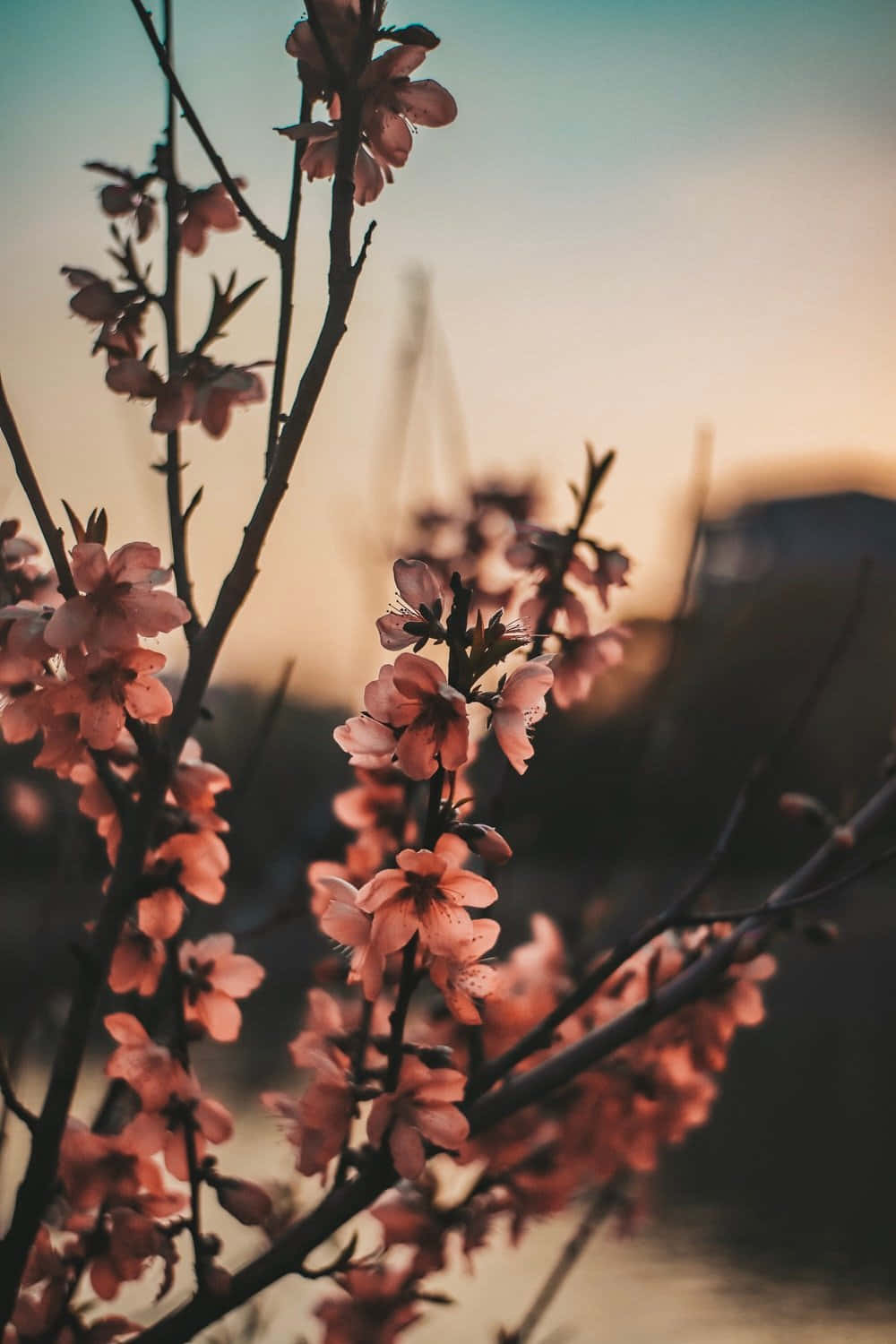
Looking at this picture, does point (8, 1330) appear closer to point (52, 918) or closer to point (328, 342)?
point (52, 918)

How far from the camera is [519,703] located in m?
0.69

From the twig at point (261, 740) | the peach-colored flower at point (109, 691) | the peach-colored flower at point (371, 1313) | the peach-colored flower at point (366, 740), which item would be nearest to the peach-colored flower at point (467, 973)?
the peach-colored flower at point (366, 740)

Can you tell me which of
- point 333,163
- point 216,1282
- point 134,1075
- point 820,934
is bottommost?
point 216,1282

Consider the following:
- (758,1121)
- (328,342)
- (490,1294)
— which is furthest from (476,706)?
(758,1121)

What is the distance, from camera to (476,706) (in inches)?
27.9

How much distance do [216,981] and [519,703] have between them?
0.36 meters

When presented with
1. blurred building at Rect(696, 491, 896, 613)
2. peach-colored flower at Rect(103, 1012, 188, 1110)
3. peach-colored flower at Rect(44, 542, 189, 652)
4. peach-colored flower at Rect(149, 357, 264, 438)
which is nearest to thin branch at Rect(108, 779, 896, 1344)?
peach-colored flower at Rect(103, 1012, 188, 1110)

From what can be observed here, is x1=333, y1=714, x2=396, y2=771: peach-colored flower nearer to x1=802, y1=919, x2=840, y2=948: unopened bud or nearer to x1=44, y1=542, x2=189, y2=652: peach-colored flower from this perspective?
x1=44, y1=542, x2=189, y2=652: peach-colored flower

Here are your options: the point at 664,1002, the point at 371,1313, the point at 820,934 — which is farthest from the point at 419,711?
the point at 371,1313

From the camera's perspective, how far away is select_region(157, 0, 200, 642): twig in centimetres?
80

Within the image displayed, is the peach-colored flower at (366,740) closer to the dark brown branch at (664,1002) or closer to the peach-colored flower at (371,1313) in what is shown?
the dark brown branch at (664,1002)

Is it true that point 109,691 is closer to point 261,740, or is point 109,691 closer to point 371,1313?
point 261,740

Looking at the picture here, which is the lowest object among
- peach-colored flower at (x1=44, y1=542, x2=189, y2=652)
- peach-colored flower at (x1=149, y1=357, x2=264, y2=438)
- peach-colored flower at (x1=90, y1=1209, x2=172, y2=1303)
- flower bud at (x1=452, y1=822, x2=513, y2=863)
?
peach-colored flower at (x1=90, y1=1209, x2=172, y2=1303)

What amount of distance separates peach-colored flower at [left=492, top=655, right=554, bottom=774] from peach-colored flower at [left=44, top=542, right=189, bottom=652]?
0.18 meters
